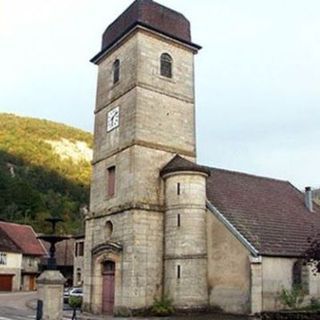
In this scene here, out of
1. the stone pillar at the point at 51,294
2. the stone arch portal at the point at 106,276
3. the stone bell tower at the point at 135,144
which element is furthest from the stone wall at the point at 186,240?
the stone pillar at the point at 51,294

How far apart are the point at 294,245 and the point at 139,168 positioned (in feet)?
30.0

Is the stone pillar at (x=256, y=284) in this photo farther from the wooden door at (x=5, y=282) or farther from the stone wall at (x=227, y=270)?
the wooden door at (x=5, y=282)

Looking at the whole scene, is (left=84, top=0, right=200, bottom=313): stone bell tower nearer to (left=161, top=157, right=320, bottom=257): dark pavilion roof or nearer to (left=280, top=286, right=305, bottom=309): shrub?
(left=161, top=157, right=320, bottom=257): dark pavilion roof

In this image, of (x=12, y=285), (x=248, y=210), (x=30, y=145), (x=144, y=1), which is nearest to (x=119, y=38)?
(x=144, y=1)

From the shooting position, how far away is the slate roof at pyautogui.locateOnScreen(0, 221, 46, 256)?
61.2m

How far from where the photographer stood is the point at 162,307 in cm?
2597

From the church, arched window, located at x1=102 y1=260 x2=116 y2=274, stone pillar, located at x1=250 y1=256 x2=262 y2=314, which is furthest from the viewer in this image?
arched window, located at x1=102 y1=260 x2=116 y2=274

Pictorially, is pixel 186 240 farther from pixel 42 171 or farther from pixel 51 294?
pixel 42 171

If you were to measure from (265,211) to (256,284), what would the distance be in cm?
637

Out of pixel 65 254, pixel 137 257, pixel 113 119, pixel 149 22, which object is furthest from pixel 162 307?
pixel 65 254

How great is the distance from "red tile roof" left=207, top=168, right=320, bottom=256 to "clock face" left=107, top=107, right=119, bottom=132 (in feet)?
21.3

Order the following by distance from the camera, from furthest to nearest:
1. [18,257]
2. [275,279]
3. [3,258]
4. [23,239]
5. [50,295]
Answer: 1. [23,239]
2. [18,257]
3. [3,258]
4. [275,279]
5. [50,295]

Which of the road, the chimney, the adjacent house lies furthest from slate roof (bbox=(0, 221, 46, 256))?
the chimney

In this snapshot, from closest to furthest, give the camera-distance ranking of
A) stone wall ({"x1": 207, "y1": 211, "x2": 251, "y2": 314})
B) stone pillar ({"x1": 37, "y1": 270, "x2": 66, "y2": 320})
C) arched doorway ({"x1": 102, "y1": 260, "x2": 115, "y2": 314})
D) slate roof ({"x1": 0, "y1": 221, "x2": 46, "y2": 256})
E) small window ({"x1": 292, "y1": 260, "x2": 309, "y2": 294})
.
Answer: stone pillar ({"x1": 37, "y1": 270, "x2": 66, "y2": 320}) → stone wall ({"x1": 207, "y1": 211, "x2": 251, "y2": 314}) → small window ({"x1": 292, "y1": 260, "x2": 309, "y2": 294}) → arched doorway ({"x1": 102, "y1": 260, "x2": 115, "y2": 314}) → slate roof ({"x1": 0, "y1": 221, "x2": 46, "y2": 256})
